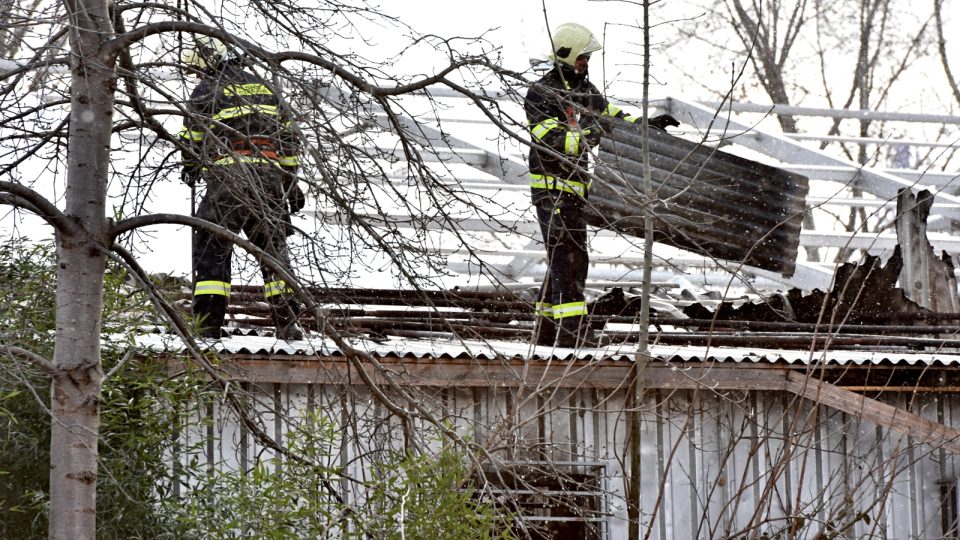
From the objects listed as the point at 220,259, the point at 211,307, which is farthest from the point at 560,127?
the point at 211,307

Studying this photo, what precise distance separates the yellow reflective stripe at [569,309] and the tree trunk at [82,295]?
11.3ft

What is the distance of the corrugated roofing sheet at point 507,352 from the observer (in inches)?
275

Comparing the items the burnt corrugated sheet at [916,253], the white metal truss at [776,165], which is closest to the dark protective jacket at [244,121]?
the white metal truss at [776,165]

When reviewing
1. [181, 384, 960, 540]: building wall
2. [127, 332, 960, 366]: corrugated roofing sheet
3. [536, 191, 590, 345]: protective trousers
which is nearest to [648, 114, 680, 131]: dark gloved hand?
[536, 191, 590, 345]: protective trousers

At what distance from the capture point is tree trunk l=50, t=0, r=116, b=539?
16.9ft

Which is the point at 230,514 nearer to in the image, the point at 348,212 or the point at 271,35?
the point at 348,212

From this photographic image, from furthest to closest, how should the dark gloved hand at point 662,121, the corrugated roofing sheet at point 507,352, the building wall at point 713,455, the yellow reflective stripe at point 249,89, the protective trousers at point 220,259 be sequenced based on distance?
the dark gloved hand at point 662,121 → the building wall at point 713,455 → the corrugated roofing sheet at point 507,352 → the protective trousers at point 220,259 → the yellow reflective stripe at point 249,89

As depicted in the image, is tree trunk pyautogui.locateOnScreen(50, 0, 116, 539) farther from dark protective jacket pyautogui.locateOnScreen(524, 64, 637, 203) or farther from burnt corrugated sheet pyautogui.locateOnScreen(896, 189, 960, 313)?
burnt corrugated sheet pyautogui.locateOnScreen(896, 189, 960, 313)

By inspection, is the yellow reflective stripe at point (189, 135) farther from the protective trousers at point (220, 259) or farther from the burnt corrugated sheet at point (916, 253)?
the burnt corrugated sheet at point (916, 253)

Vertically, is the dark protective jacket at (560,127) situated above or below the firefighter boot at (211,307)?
above

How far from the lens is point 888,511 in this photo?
836 centimetres

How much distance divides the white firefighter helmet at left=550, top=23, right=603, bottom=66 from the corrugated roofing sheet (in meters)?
1.97

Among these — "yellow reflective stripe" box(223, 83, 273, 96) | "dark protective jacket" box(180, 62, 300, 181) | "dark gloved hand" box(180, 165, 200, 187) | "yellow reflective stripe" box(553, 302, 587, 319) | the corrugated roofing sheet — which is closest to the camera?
"dark protective jacket" box(180, 62, 300, 181)

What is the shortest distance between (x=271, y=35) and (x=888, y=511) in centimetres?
544
